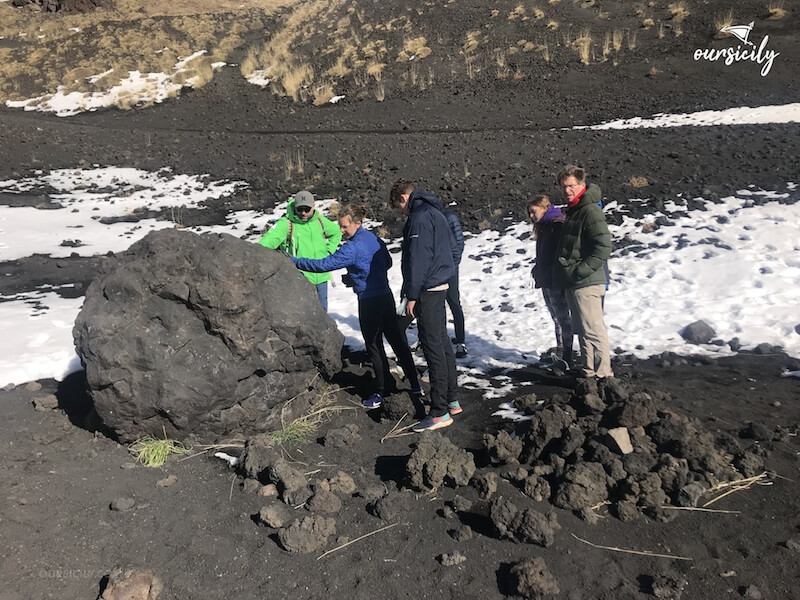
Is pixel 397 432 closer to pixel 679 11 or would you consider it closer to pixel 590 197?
pixel 590 197

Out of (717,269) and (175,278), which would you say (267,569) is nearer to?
(175,278)

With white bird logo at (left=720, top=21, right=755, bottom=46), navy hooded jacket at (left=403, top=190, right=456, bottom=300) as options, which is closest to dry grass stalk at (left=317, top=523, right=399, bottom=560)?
navy hooded jacket at (left=403, top=190, right=456, bottom=300)

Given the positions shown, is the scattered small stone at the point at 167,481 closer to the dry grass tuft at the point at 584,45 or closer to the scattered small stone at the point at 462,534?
the scattered small stone at the point at 462,534

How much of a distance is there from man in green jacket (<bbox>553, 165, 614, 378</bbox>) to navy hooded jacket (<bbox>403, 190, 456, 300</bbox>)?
1181 millimetres

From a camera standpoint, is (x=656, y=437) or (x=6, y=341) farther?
(x=6, y=341)

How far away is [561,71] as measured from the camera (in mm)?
19750

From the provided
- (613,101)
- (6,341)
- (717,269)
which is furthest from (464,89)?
(6,341)

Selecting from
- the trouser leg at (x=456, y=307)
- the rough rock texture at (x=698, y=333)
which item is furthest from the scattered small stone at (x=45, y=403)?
the rough rock texture at (x=698, y=333)

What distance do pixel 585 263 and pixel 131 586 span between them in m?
3.86

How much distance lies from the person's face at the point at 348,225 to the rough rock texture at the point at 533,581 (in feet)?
9.22

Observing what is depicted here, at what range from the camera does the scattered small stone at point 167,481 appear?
409 cm

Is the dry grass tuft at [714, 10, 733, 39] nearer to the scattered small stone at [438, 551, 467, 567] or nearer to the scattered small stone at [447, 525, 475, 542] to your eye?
the scattered small stone at [447, 525, 475, 542]

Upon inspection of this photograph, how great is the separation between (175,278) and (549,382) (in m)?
3.40

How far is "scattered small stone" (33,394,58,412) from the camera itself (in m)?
5.01
